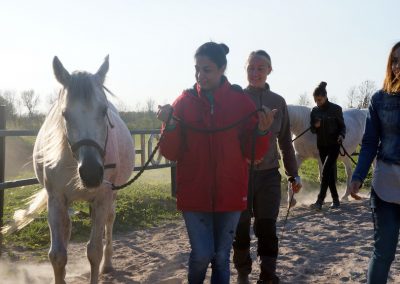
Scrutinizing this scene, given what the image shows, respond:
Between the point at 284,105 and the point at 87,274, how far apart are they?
2.53 m

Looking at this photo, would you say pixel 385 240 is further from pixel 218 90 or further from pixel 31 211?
pixel 31 211

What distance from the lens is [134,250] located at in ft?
17.2

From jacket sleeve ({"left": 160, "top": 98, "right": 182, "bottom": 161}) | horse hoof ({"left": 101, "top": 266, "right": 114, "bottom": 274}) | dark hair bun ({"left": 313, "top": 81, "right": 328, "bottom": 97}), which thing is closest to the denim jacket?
jacket sleeve ({"left": 160, "top": 98, "right": 182, "bottom": 161})

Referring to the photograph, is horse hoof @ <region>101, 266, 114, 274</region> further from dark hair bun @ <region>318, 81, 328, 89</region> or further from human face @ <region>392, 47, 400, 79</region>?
dark hair bun @ <region>318, 81, 328, 89</region>

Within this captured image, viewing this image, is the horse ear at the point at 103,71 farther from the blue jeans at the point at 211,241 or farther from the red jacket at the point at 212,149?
the blue jeans at the point at 211,241

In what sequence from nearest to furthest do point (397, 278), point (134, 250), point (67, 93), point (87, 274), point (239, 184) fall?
point (239, 184) < point (67, 93) < point (397, 278) < point (87, 274) < point (134, 250)

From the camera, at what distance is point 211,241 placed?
8.50 ft

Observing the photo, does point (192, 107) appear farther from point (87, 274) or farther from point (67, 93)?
point (87, 274)

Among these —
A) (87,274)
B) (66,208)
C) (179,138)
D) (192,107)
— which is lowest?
(87,274)

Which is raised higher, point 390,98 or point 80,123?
point 390,98

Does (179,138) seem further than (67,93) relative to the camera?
No

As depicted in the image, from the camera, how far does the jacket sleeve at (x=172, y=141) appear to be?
262 cm

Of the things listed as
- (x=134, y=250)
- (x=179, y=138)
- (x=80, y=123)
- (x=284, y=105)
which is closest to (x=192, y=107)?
(x=179, y=138)

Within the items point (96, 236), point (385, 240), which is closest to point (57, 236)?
point (96, 236)
